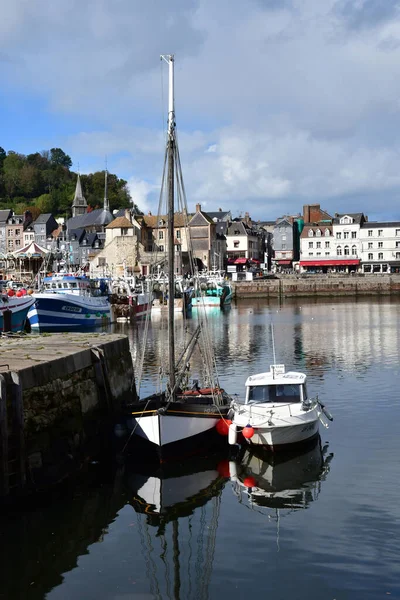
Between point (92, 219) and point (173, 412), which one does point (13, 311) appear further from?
point (92, 219)

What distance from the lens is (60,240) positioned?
122 metres

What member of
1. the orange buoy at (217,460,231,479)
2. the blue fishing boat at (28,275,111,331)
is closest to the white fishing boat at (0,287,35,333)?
the blue fishing boat at (28,275,111,331)

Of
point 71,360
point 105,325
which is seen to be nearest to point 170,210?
point 71,360

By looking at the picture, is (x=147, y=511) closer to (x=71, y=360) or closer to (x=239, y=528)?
(x=239, y=528)

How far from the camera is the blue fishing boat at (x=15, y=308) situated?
3991 cm

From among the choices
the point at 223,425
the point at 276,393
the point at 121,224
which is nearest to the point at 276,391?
the point at 276,393

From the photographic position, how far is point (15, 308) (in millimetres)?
41312

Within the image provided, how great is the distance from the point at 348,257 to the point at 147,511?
11036 cm

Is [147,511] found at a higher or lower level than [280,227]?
lower

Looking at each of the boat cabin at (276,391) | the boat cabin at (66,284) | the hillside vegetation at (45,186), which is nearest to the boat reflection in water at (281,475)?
the boat cabin at (276,391)

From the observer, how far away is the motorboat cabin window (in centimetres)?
1938

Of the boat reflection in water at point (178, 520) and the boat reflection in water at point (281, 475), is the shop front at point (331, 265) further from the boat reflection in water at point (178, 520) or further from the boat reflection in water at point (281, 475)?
the boat reflection in water at point (178, 520)

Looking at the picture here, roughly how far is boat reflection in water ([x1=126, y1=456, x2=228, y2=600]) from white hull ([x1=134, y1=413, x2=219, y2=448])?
71 cm

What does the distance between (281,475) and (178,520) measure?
376 centimetres
